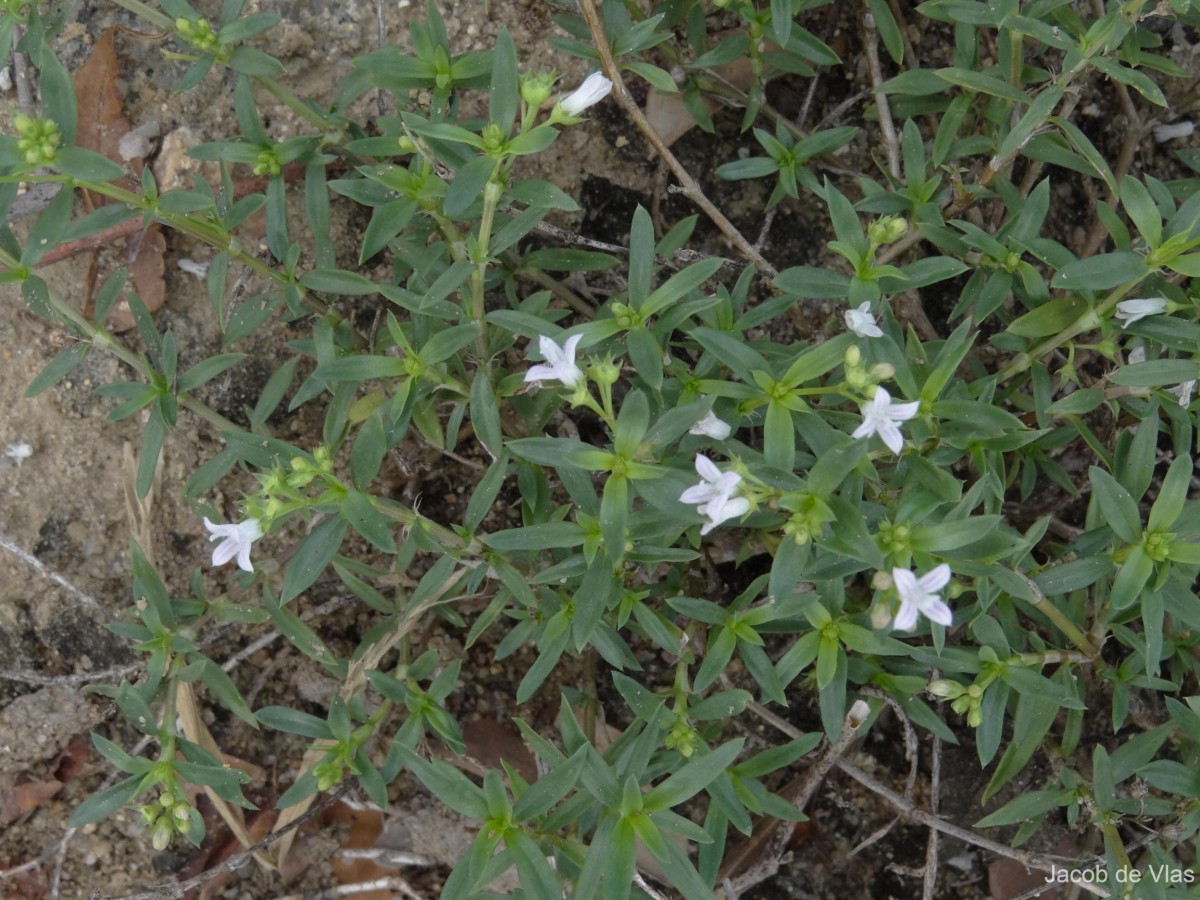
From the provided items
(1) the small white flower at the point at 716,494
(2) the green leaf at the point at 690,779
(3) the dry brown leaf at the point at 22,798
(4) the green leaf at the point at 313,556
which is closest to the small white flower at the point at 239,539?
(4) the green leaf at the point at 313,556

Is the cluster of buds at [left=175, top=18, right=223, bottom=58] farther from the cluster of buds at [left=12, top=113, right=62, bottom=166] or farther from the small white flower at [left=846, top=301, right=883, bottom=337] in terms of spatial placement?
the small white flower at [left=846, top=301, right=883, bottom=337]

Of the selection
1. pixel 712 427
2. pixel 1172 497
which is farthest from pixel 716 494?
pixel 1172 497

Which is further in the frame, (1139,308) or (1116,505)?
(1139,308)

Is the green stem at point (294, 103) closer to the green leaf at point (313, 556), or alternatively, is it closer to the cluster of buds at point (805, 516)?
the green leaf at point (313, 556)

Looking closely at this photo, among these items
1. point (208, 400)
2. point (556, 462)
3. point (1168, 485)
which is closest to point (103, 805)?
point (208, 400)

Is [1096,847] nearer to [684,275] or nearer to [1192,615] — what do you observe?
[1192,615]

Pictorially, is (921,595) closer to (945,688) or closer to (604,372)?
(945,688)
